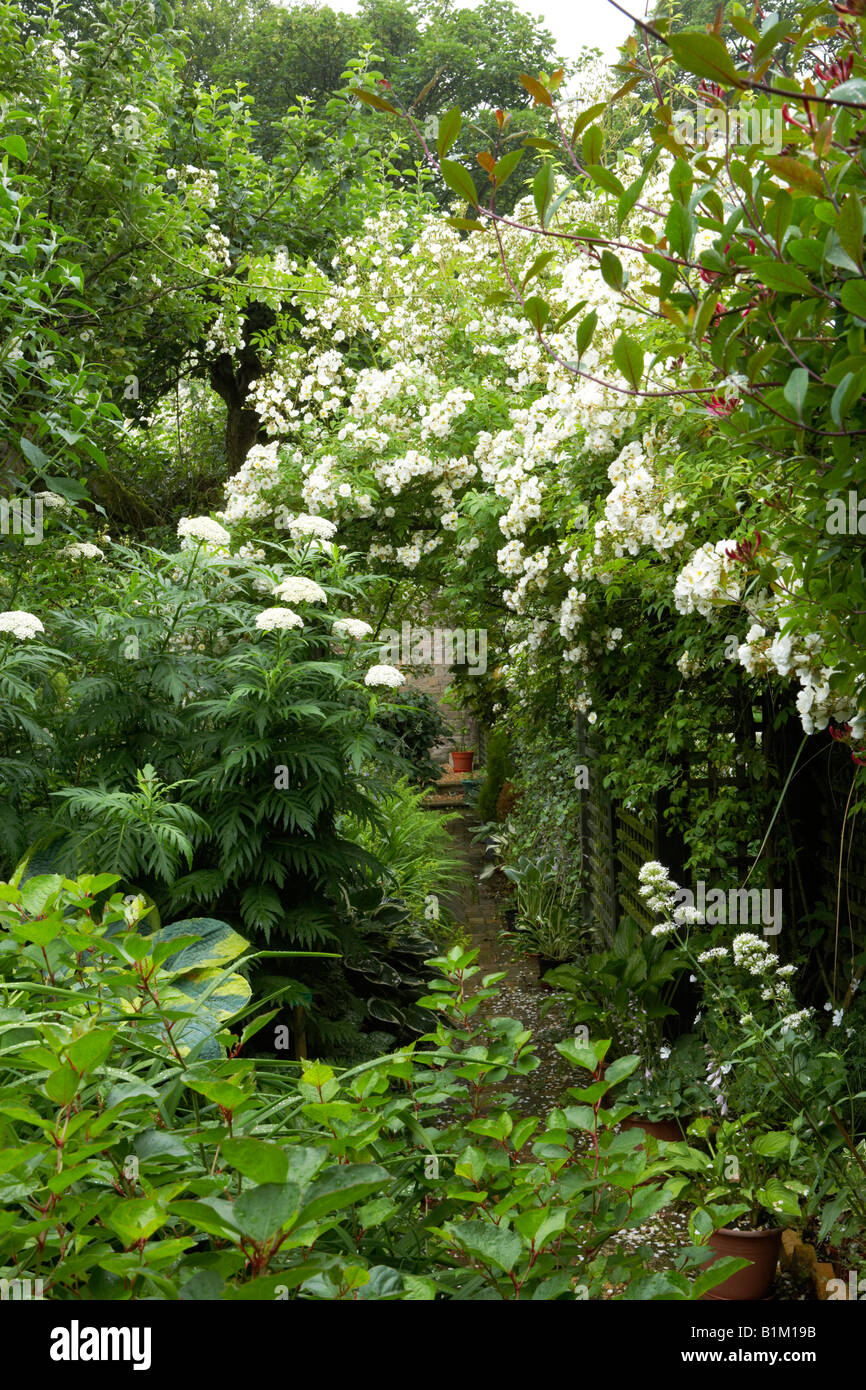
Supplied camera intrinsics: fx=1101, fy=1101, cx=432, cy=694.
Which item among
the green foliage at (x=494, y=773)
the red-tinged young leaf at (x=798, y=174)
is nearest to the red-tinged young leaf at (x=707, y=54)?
the red-tinged young leaf at (x=798, y=174)

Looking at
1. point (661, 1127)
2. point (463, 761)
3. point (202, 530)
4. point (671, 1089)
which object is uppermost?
point (202, 530)

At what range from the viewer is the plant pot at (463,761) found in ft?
42.5

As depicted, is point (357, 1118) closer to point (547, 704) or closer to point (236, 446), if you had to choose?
point (547, 704)

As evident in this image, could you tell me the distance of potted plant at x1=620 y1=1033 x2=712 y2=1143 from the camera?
367 centimetres

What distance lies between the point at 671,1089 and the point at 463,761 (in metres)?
9.30

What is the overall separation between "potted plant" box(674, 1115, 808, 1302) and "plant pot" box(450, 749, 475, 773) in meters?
9.74

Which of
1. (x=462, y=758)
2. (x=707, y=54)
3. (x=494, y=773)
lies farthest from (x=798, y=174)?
(x=462, y=758)

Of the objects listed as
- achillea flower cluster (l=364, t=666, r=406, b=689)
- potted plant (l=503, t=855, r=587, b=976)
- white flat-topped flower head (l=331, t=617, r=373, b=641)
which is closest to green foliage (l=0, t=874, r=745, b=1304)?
achillea flower cluster (l=364, t=666, r=406, b=689)

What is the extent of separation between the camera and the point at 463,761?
13070 mm

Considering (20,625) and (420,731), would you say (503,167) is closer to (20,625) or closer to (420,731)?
(20,625)

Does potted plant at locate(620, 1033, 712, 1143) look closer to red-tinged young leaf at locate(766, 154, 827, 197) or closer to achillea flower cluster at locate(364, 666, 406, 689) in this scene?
achillea flower cluster at locate(364, 666, 406, 689)

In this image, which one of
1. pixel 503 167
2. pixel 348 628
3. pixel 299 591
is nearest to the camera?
pixel 503 167

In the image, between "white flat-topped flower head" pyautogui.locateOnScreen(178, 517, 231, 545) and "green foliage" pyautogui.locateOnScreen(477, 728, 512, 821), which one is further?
"green foliage" pyautogui.locateOnScreen(477, 728, 512, 821)
